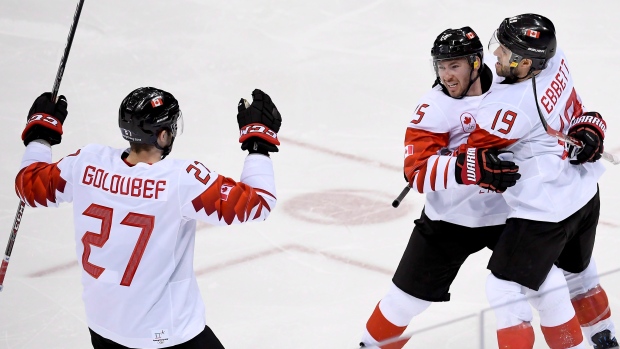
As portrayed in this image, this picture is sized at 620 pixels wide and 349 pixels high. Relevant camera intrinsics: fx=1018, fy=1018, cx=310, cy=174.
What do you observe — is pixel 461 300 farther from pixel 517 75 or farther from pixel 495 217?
pixel 517 75

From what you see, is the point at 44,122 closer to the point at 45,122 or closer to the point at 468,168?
the point at 45,122

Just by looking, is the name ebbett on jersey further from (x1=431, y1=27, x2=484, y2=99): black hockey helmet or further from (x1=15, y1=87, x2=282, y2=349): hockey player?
(x1=431, y1=27, x2=484, y2=99): black hockey helmet

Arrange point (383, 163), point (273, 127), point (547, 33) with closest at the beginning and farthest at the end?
1. point (273, 127)
2. point (547, 33)
3. point (383, 163)

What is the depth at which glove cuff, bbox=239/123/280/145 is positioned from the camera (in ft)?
9.19

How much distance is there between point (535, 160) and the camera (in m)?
3.14

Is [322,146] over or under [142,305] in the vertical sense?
→ under

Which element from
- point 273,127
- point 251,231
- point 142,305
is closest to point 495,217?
point 273,127

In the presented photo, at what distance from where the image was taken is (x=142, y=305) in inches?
104

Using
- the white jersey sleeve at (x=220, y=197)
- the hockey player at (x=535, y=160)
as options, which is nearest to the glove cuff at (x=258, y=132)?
the white jersey sleeve at (x=220, y=197)

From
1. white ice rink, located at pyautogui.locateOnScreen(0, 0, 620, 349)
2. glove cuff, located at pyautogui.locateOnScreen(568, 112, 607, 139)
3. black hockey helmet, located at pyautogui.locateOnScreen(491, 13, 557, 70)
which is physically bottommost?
white ice rink, located at pyautogui.locateOnScreen(0, 0, 620, 349)

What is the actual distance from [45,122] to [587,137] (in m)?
1.65

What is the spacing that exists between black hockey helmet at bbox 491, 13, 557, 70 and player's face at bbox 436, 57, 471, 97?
0.14 metres

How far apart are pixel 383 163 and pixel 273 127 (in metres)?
2.65

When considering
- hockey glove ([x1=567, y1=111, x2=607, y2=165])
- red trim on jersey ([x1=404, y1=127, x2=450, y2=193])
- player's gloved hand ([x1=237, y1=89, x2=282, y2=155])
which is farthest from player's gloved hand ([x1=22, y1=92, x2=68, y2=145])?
hockey glove ([x1=567, y1=111, x2=607, y2=165])
